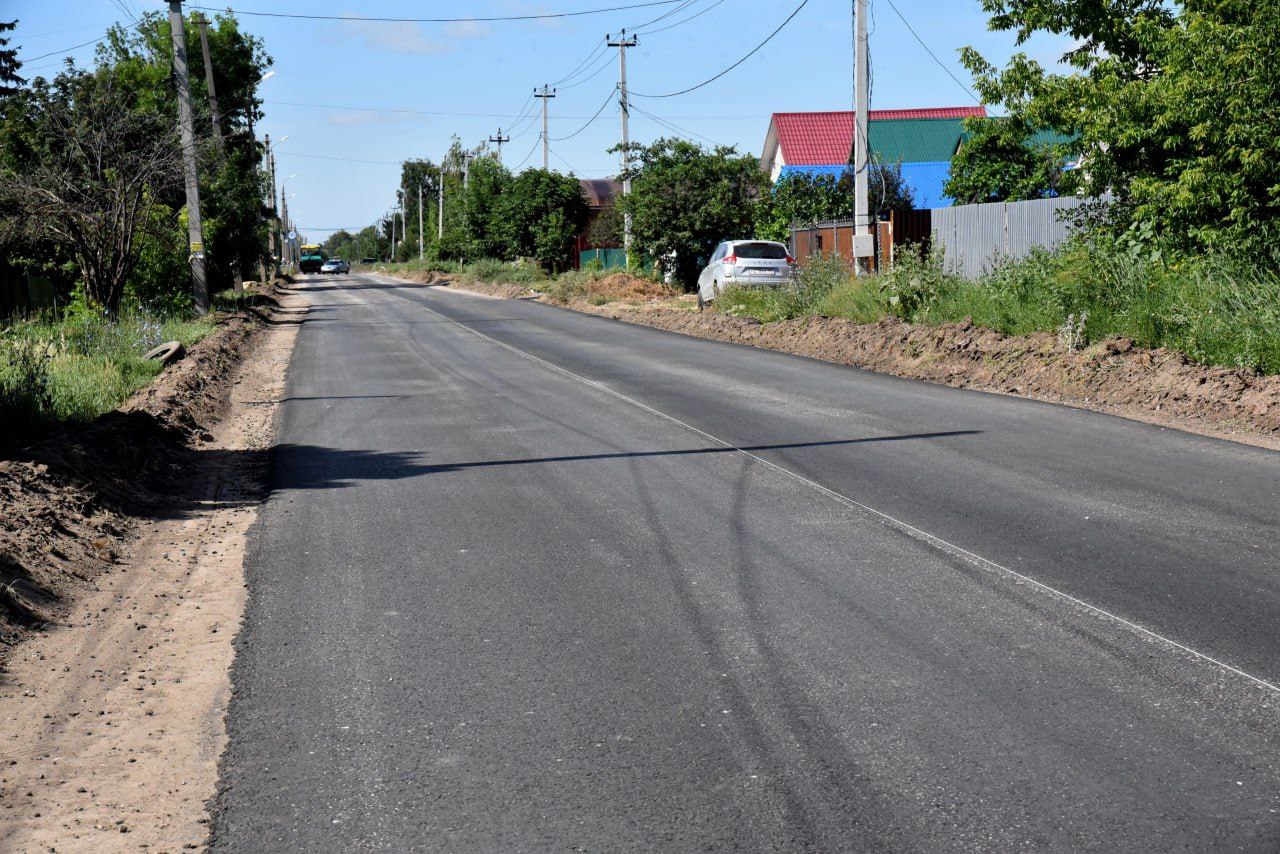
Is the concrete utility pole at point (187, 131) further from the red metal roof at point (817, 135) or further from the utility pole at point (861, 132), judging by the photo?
the red metal roof at point (817, 135)

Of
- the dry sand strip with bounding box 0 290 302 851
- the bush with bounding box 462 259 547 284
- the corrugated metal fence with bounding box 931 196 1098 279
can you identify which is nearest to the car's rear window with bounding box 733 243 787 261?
the corrugated metal fence with bounding box 931 196 1098 279

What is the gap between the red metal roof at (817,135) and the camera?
62906mm

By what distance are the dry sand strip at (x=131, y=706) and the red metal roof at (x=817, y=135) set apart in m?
57.6

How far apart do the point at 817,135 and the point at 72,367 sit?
176 ft

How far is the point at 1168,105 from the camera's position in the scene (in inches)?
646

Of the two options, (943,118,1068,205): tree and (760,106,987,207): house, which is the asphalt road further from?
(760,106,987,207): house

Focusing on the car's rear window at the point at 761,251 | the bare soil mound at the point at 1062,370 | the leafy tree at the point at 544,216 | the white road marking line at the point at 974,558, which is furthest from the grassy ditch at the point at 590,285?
the white road marking line at the point at 974,558

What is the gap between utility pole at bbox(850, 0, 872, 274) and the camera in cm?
2264

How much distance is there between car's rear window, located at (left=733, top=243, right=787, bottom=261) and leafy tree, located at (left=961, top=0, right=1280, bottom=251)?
30.8ft

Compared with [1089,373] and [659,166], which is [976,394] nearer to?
[1089,373]

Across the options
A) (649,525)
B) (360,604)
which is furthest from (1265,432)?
(360,604)

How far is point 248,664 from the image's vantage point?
5543 millimetres

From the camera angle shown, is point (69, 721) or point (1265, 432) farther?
point (1265, 432)

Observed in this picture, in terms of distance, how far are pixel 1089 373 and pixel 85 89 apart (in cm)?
2047
